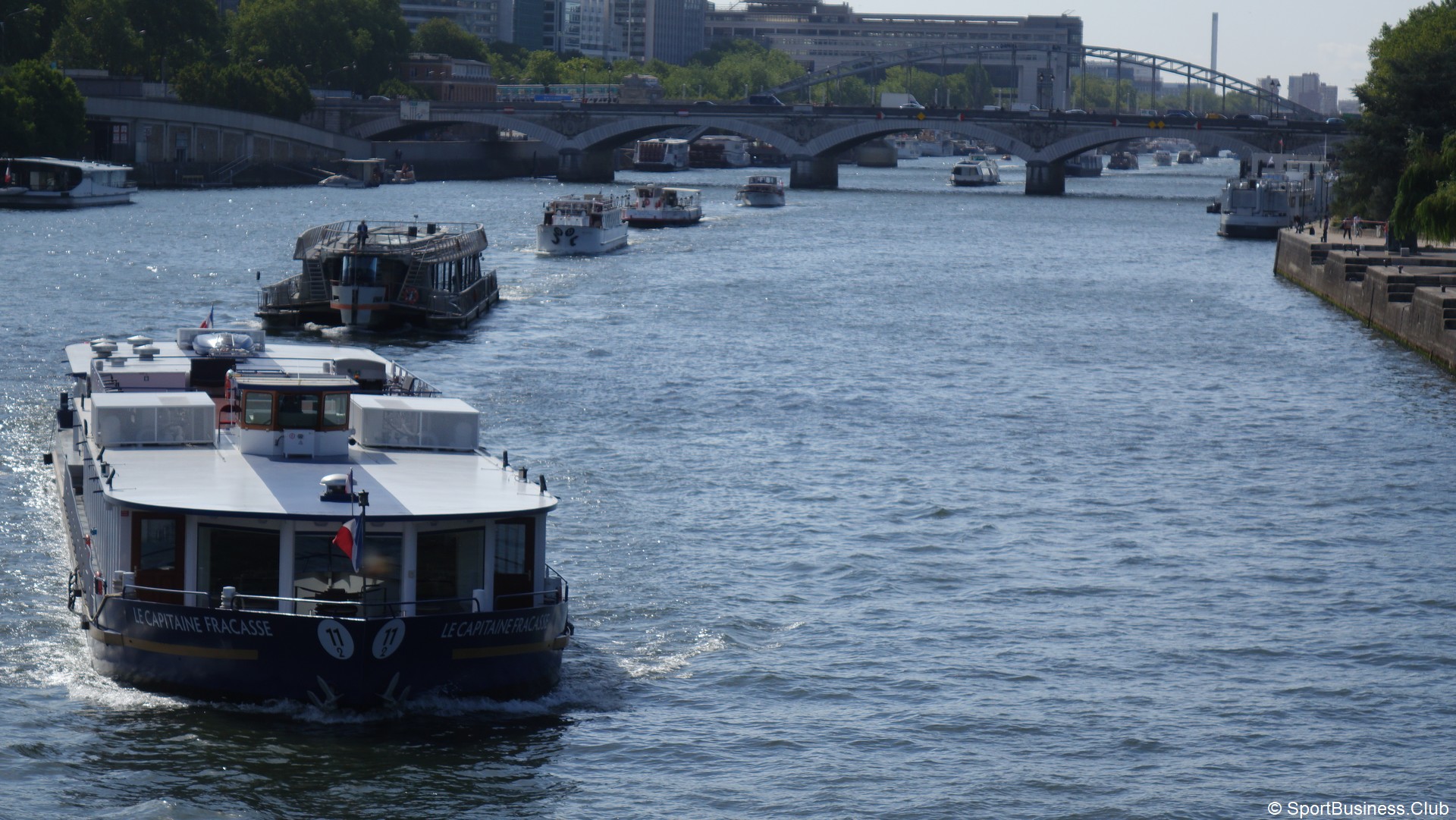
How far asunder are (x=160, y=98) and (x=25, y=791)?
107 m

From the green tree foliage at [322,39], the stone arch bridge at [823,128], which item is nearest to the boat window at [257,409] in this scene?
the stone arch bridge at [823,128]

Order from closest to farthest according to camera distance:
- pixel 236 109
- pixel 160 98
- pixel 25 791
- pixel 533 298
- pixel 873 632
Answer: pixel 25 791, pixel 873 632, pixel 533 298, pixel 160 98, pixel 236 109

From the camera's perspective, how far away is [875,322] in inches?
2286

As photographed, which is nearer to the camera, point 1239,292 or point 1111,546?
point 1111,546

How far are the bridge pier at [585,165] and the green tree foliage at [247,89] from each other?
18967 millimetres

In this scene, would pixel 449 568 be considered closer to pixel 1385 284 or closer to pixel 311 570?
pixel 311 570

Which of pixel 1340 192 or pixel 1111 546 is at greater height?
pixel 1340 192

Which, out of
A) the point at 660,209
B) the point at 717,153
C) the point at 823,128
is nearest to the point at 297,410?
the point at 660,209

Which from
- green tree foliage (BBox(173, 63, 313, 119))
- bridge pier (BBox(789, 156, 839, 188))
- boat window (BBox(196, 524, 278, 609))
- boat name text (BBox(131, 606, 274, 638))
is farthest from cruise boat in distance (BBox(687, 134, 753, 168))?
boat name text (BBox(131, 606, 274, 638))

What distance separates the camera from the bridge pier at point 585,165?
143250 millimetres

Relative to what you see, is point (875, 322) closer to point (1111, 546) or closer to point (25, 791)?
point (1111, 546)

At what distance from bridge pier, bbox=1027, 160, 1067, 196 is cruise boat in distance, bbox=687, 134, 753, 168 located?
5021cm

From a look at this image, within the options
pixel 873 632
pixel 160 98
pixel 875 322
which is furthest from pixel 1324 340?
pixel 160 98

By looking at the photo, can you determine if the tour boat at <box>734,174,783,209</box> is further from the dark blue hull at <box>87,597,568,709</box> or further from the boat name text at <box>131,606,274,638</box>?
the boat name text at <box>131,606,274,638</box>
